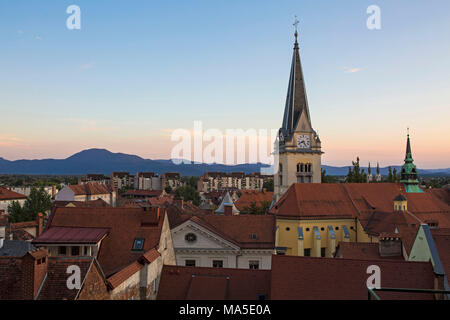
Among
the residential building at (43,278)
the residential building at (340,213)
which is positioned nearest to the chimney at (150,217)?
the residential building at (43,278)

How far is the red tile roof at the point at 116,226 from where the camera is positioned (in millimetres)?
22372

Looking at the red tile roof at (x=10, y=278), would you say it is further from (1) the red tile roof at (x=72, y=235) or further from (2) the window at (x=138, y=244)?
(2) the window at (x=138, y=244)

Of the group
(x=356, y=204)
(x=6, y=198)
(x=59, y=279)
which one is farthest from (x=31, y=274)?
(x=6, y=198)

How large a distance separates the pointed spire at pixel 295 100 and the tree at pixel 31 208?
44.8 metres

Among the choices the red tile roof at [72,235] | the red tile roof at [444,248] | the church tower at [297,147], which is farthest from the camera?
the church tower at [297,147]

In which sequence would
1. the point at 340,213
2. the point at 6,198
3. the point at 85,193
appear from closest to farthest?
1. the point at 340,213
2. the point at 6,198
3. the point at 85,193

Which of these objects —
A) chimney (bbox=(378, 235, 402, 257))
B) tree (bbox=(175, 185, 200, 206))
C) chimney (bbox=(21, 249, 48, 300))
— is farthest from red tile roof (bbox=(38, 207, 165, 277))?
tree (bbox=(175, 185, 200, 206))

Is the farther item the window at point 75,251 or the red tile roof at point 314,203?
the red tile roof at point 314,203

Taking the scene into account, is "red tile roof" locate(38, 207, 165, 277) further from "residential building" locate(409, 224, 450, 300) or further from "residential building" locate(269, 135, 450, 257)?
"residential building" locate(269, 135, 450, 257)

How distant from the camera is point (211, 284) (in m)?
23.8

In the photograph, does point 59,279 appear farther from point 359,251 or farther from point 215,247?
point 359,251

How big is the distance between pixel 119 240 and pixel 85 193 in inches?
4048

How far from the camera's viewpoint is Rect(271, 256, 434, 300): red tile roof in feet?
65.1
